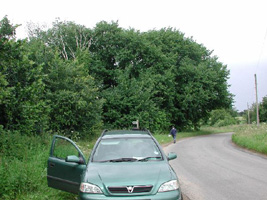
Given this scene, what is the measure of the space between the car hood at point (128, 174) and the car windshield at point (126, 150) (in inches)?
11.6

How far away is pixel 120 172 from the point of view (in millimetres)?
5188

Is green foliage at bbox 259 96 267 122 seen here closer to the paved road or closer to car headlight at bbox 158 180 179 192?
the paved road

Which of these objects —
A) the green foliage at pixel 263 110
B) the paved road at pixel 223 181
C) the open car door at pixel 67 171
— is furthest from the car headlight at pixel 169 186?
the green foliage at pixel 263 110

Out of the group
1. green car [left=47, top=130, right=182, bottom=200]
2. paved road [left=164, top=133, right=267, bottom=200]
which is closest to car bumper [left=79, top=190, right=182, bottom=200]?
green car [left=47, top=130, right=182, bottom=200]

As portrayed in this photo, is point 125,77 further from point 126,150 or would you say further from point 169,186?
point 169,186

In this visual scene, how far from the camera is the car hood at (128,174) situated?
4.89m

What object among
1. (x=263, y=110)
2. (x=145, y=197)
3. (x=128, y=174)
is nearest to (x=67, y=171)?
(x=128, y=174)

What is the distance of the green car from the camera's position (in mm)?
4816

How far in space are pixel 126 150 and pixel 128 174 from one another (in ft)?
3.67

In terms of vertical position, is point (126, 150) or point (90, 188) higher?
point (126, 150)

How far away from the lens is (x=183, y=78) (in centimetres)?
4291

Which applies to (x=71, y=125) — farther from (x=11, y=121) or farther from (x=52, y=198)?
(x=52, y=198)

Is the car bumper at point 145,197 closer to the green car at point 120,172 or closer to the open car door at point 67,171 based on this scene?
the green car at point 120,172

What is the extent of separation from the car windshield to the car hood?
0.30 metres
